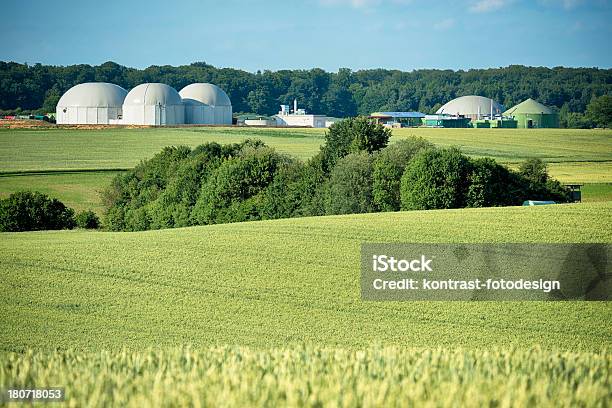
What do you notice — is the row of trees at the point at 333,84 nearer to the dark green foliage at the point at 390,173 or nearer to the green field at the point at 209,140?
the green field at the point at 209,140

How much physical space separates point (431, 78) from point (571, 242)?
321ft

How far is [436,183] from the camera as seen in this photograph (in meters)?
47.6

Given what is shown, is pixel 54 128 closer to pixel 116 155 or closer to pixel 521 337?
pixel 116 155

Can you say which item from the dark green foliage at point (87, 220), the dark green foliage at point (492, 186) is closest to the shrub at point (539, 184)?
the dark green foliage at point (492, 186)

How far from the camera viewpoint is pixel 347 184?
170ft

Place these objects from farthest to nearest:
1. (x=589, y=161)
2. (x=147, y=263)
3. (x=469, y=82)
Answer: (x=469, y=82)
(x=589, y=161)
(x=147, y=263)

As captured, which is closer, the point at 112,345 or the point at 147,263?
the point at 112,345

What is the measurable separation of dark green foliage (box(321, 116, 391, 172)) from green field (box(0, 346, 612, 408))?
163 ft

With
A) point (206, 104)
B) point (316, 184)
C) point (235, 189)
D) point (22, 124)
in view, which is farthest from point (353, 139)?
point (206, 104)

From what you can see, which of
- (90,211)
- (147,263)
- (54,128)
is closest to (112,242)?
(147,263)

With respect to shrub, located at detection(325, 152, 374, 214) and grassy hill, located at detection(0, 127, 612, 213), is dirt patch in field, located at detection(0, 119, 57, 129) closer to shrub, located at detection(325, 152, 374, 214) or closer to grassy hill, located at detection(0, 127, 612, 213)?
grassy hill, located at detection(0, 127, 612, 213)

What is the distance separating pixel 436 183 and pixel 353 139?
13245mm

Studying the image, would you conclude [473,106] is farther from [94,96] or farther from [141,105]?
[94,96]

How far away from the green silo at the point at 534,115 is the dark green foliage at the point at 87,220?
5616cm
